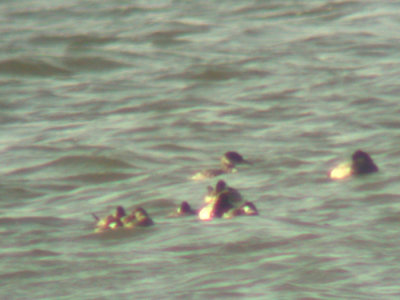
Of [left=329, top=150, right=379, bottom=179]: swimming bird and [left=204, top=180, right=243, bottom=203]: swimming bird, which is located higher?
[left=329, top=150, right=379, bottom=179]: swimming bird

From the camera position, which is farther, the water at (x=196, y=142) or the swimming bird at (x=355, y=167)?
the swimming bird at (x=355, y=167)

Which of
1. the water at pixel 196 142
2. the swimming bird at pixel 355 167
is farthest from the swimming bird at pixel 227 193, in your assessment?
the swimming bird at pixel 355 167

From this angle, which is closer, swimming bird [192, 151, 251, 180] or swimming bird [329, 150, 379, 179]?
swimming bird [329, 150, 379, 179]

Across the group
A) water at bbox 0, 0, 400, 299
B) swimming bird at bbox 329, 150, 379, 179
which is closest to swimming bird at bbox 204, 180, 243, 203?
water at bbox 0, 0, 400, 299

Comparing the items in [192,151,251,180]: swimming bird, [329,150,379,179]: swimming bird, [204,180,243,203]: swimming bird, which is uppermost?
[192,151,251,180]: swimming bird

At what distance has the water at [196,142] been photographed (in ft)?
16.6

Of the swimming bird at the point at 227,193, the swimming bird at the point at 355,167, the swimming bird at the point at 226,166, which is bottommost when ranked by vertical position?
the swimming bird at the point at 227,193

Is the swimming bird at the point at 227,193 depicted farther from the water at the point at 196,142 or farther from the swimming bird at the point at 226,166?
the swimming bird at the point at 226,166

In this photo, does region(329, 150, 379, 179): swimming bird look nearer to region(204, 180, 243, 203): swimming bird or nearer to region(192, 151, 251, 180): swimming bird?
region(192, 151, 251, 180): swimming bird

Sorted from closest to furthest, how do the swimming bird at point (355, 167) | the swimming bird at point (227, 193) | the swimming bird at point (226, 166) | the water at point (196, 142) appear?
the water at point (196, 142) → the swimming bird at point (227, 193) → the swimming bird at point (355, 167) → the swimming bird at point (226, 166)

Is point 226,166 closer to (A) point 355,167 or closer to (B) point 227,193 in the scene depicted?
(A) point 355,167

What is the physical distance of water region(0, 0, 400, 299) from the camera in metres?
5.06

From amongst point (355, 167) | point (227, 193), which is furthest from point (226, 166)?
point (227, 193)

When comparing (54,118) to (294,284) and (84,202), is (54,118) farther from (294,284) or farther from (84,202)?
(294,284)
